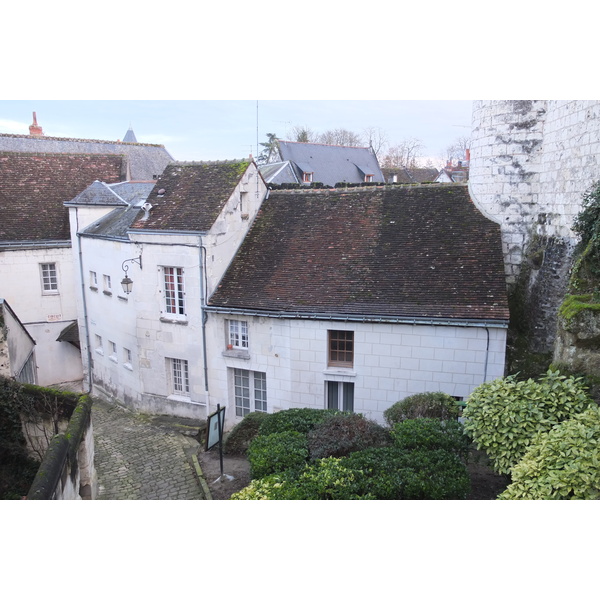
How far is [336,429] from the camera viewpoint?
9344 millimetres

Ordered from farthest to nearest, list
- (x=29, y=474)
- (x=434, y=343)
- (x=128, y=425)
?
(x=128, y=425) → (x=434, y=343) → (x=29, y=474)

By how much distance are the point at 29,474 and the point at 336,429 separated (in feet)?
20.4

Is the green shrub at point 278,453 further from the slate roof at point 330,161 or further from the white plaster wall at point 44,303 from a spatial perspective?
the slate roof at point 330,161

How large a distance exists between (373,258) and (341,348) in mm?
2736

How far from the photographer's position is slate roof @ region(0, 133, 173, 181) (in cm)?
2859

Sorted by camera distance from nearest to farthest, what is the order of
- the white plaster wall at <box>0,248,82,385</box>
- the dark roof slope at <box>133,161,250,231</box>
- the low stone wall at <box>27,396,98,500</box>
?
the low stone wall at <box>27,396,98,500</box> → the dark roof slope at <box>133,161,250,231</box> → the white plaster wall at <box>0,248,82,385</box>

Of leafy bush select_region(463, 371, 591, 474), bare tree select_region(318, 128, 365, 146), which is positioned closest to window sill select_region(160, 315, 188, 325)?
leafy bush select_region(463, 371, 591, 474)

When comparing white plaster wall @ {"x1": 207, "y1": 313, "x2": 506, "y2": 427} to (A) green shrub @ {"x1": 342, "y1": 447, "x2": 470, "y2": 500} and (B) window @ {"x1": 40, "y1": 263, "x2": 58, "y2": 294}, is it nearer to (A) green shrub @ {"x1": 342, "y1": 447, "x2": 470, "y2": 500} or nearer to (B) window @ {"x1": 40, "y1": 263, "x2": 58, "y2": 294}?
(A) green shrub @ {"x1": 342, "y1": 447, "x2": 470, "y2": 500}

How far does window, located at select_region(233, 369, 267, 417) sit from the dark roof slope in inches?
181

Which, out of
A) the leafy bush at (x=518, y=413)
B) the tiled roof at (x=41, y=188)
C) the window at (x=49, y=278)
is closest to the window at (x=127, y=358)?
the window at (x=49, y=278)

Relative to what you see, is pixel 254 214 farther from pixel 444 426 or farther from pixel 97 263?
pixel 444 426

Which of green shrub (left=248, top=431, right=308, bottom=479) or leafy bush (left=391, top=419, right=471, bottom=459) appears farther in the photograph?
leafy bush (left=391, top=419, right=471, bottom=459)

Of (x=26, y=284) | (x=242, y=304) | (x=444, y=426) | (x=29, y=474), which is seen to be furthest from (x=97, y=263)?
(x=444, y=426)

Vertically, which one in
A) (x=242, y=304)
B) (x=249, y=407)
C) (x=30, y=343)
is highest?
(x=242, y=304)
